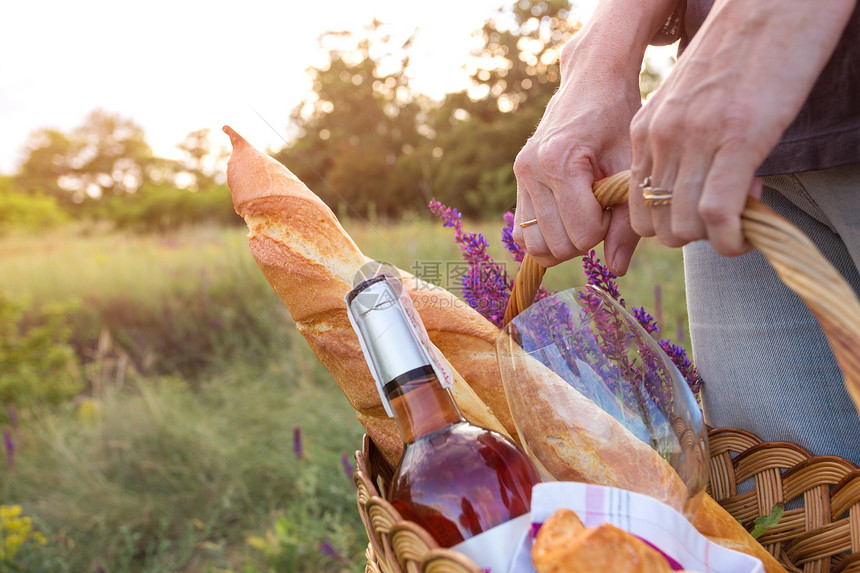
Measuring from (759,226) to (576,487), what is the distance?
28cm

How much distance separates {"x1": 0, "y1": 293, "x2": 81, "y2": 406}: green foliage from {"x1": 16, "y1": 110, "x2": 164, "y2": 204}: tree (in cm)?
1781

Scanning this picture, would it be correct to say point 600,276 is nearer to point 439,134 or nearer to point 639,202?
point 639,202

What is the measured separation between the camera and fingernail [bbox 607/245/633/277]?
28.0 inches

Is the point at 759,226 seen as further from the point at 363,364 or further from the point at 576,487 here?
the point at 363,364

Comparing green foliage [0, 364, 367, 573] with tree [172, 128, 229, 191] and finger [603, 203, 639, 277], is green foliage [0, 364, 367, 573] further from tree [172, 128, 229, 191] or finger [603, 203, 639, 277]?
tree [172, 128, 229, 191]

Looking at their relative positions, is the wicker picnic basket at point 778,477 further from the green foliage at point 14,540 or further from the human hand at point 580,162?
the green foliage at point 14,540

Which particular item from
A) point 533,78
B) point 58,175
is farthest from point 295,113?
point 58,175

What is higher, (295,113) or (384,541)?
(295,113)

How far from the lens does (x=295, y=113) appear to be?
3641 mm

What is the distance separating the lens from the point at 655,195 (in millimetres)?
513

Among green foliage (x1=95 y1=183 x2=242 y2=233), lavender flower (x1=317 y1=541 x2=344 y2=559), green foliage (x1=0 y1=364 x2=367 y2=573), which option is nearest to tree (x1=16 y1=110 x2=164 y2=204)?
green foliage (x1=95 y1=183 x2=242 y2=233)

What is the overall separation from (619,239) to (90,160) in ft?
77.5

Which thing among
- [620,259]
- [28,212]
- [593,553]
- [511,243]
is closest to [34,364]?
[511,243]

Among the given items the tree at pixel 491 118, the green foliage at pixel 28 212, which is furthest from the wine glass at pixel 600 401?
the green foliage at pixel 28 212
